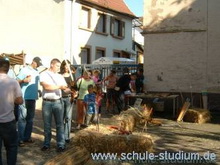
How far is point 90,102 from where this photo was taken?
10016mm

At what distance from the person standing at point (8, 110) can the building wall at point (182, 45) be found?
993 centimetres

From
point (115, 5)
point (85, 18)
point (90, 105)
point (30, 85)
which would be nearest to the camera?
point (30, 85)

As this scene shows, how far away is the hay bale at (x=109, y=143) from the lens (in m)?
6.75

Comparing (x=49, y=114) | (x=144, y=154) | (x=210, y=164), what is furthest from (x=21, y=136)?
(x=210, y=164)

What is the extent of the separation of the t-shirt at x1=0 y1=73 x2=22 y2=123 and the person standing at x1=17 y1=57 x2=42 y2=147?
8.06 ft

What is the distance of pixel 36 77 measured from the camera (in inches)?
326

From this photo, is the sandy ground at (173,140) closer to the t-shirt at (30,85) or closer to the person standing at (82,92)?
the person standing at (82,92)

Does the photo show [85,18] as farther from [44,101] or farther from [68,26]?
[44,101]

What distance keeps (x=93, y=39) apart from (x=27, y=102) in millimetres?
18324

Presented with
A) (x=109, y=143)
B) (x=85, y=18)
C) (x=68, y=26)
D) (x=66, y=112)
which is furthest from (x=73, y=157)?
(x=85, y=18)

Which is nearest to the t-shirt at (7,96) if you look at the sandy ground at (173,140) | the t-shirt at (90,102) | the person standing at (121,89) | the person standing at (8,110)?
the person standing at (8,110)

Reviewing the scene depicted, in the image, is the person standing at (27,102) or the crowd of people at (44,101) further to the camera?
the person standing at (27,102)

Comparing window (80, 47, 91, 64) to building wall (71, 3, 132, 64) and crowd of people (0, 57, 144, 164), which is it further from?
crowd of people (0, 57, 144, 164)

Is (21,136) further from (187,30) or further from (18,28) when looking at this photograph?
(18,28)
